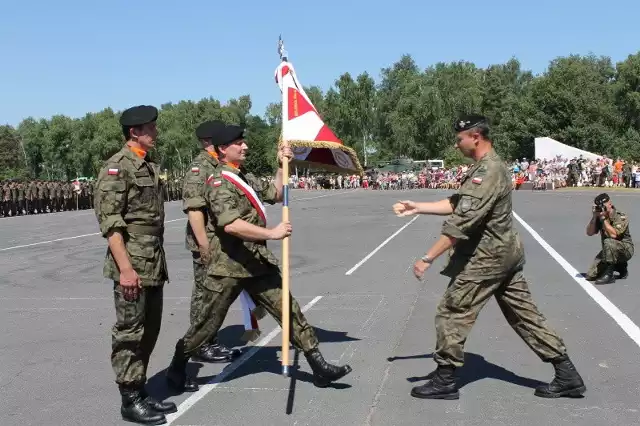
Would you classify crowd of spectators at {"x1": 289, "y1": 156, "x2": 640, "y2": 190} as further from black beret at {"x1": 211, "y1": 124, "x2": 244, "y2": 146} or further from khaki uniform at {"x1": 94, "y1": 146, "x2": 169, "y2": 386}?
khaki uniform at {"x1": 94, "y1": 146, "x2": 169, "y2": 386}

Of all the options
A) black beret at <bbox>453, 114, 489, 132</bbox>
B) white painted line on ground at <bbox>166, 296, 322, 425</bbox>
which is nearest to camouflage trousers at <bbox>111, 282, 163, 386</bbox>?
white painted line on ground at <bbox>166, 296, 322, 425</bbox>

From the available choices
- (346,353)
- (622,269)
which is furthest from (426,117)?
(346,353)

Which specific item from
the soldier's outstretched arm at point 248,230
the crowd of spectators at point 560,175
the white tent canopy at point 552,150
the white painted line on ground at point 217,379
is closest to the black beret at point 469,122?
the soldier's outstretched arm at point 248,230

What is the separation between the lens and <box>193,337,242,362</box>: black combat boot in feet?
21.9

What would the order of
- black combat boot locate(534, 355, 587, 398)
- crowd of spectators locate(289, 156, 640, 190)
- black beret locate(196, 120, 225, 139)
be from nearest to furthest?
black combat boot locate(534, 355, 587, 398), black beret locate(196, 120, 225, 139), crowd of spectators locate(289, 156, 640, 190)

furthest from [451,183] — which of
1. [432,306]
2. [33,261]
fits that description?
[432,306]

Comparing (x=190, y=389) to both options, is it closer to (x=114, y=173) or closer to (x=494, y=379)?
(x=114, y=173)

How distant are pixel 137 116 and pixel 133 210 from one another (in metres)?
0.62

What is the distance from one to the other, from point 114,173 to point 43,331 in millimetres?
3914

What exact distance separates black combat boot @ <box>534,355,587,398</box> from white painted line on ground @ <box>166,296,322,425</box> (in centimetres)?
240

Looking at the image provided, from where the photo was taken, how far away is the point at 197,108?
12488 centimetres

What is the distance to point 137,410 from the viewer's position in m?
5.05

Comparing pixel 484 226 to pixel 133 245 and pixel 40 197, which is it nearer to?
pixel 133 245

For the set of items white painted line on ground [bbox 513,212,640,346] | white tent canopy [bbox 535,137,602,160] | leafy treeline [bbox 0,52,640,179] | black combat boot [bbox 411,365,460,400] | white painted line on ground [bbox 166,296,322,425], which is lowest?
white painted line on ground [bbox 513,212,640,346]
